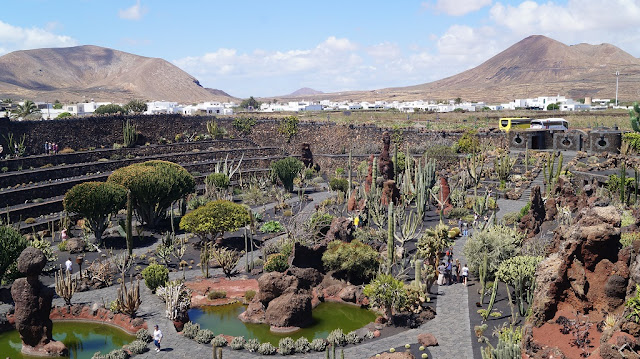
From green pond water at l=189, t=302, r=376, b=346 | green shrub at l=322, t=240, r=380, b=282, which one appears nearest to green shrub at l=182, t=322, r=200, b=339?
green pond water at l=189, t=302, r=376, b=346

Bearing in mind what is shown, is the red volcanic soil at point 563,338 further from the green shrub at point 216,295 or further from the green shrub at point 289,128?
the green shrub at point 289,128

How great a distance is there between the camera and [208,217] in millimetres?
25719

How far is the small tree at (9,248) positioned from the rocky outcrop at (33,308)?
4.69 meters

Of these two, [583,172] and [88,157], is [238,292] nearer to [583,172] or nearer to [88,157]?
[583,172]

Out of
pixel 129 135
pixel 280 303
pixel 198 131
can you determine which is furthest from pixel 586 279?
pixel 198 131

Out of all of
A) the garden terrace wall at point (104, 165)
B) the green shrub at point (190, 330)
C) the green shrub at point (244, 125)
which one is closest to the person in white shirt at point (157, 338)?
the green shrub at point (190, 330)

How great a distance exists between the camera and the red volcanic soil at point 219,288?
845 inches

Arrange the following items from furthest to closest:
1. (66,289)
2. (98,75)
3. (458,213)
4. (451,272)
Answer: (98,75), (458,213), (451,272), (66,289)

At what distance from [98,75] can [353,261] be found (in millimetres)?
180363

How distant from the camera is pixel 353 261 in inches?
855

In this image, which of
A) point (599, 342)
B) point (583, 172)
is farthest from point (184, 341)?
point (583, 172)

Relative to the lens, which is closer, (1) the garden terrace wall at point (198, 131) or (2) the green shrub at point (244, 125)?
(1) the garden terrace wall at point (198, 131)

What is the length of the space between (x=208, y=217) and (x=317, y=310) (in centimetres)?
773

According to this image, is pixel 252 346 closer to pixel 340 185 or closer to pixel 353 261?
pixel 353 261
